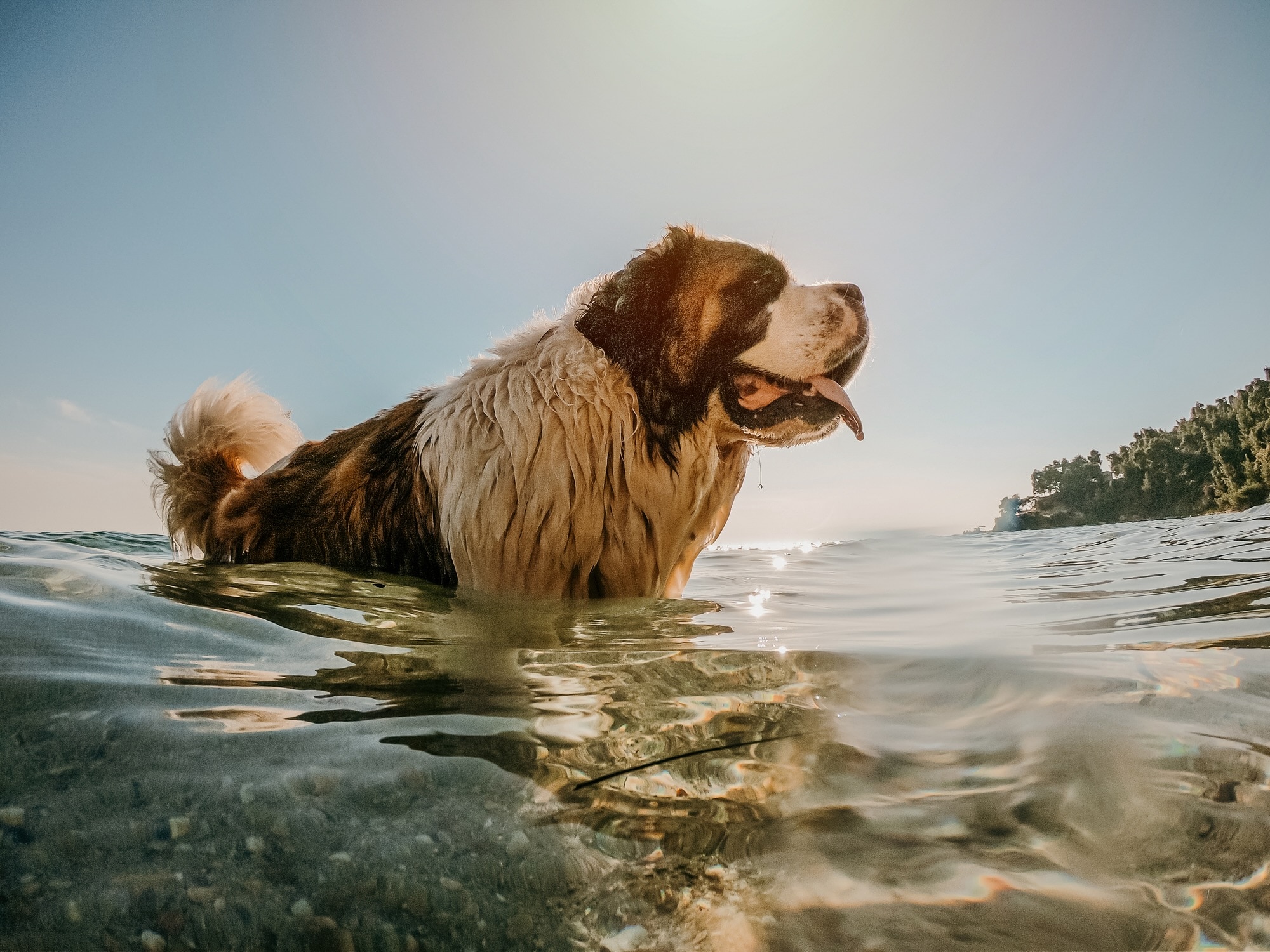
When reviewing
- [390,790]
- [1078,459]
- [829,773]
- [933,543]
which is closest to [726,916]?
[829,773]

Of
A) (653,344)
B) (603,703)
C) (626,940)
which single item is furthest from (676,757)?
(653,344)

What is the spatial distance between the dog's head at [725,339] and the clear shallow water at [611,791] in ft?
6.01

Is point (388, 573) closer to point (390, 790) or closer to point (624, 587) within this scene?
point (624, 587)

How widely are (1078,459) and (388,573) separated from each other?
37687mm

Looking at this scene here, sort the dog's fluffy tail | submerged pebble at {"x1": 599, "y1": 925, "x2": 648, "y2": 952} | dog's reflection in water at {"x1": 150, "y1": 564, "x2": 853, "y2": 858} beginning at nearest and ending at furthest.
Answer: submerged pebble at {"x1": 599, "y1": 925, "x2": 648, "y2": 952} → dog's reflection in water at {"x1": 150, "y1": 564, "x2": 853, "y2": 858} → the dog's fluffy tail

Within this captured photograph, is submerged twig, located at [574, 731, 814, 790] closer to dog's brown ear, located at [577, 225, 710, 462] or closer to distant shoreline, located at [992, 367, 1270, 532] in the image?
dog's brown ear, located at [577, 225, 710, 462]

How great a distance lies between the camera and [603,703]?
1553 mm

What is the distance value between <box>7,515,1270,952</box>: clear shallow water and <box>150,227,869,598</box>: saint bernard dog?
1441mm

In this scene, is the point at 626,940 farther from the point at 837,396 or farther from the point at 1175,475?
the point at 1175,475

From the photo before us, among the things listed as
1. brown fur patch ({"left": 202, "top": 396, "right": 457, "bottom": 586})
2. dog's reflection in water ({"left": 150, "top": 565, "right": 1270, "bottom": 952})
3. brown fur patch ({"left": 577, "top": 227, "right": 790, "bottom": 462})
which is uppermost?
brown fur patch ({"left": 577, "top": 227, "right": 790, "bottom": 462})

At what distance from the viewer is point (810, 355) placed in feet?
12.4

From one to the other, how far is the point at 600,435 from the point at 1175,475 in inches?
1232

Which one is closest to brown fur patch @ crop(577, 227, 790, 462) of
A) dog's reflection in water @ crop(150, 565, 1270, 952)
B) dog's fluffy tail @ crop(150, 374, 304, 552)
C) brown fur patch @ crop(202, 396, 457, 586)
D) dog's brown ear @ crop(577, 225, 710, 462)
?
dog's brown ear @ crop(577, 225, 710, 462)

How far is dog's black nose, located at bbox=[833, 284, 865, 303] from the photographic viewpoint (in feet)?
12.8
